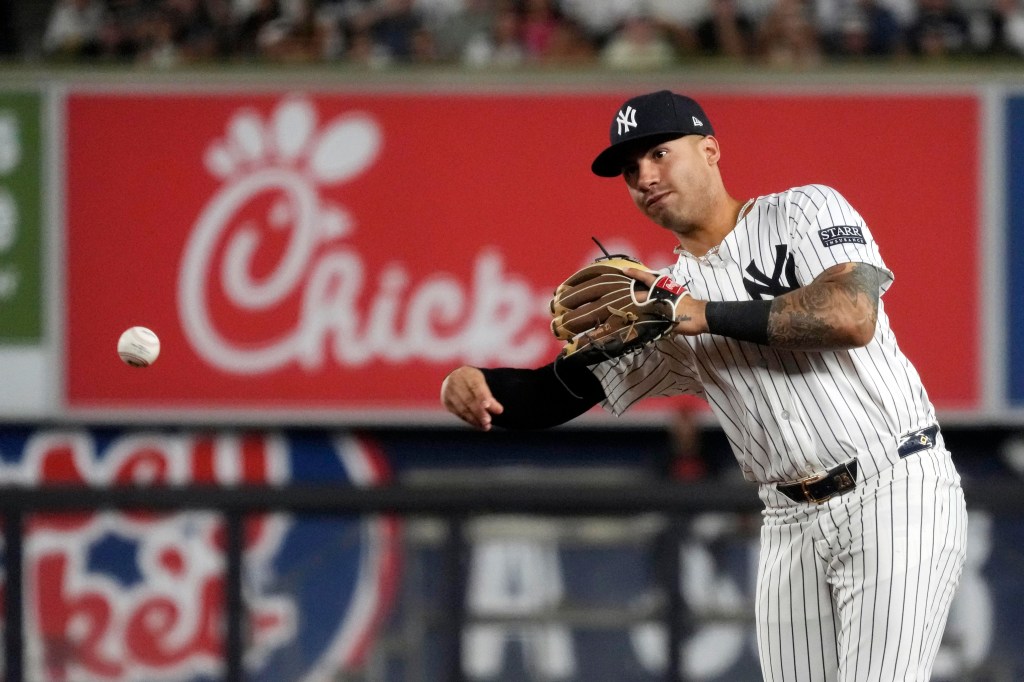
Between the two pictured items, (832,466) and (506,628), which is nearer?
(832,466)

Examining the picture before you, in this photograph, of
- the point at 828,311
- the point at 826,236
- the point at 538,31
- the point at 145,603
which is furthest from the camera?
the point at 538,31

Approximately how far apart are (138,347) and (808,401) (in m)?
1.48

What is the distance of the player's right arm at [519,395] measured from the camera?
3.14 meters

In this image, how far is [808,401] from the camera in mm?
2986

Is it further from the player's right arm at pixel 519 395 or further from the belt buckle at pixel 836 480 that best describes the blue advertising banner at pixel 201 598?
the belt buckle at pixel 836 480

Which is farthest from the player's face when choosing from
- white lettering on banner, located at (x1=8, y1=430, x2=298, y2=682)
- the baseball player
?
white lettering on banner, located at (x1=8, y1=430, x2=298, y2=682)

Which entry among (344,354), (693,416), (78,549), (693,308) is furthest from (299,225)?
(693,308)

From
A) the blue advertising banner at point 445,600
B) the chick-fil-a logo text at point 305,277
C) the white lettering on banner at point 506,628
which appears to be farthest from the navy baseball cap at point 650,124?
the chick-fil-a logo text at point 305,277

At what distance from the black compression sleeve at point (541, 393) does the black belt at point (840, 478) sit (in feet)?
1.80

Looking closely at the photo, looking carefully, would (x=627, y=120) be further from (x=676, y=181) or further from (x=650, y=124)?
(x=676, y=181)

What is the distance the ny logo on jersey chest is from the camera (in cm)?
299

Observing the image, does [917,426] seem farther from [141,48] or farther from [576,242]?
[141,48]

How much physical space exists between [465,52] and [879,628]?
6.16 metres

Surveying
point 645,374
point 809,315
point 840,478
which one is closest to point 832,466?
point 840,478
